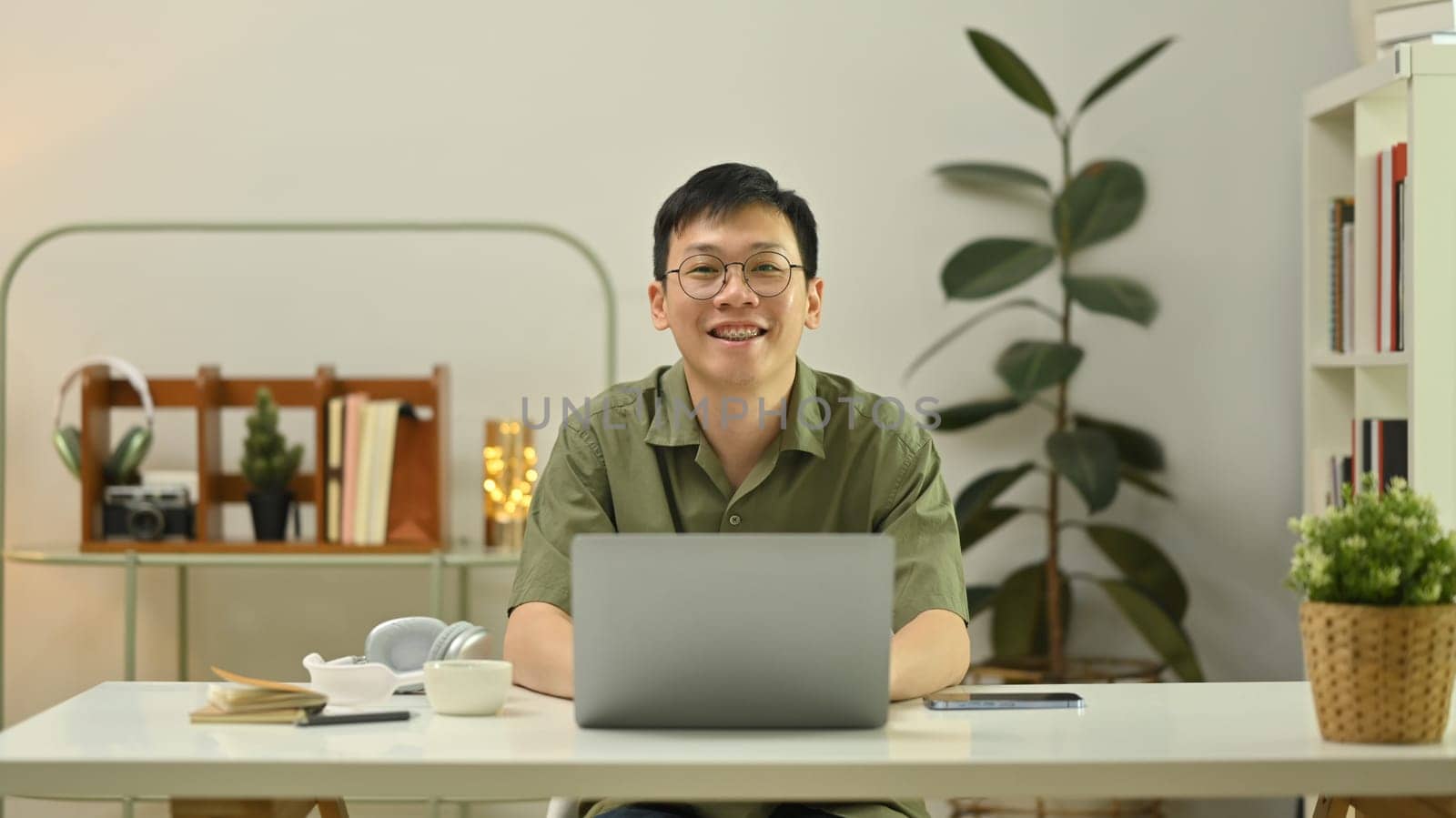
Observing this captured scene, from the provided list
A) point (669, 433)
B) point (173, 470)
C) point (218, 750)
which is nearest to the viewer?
point (218, 750)

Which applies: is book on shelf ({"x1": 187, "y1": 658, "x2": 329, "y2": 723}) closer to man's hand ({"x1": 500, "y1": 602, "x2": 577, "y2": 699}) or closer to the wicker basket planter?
man's hand ({"x1": 500, "y1": 602, "x2": 577, "y2": 699})

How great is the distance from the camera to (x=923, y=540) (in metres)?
1.81

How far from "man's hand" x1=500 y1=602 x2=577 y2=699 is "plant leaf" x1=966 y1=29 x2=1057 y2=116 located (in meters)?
1.75

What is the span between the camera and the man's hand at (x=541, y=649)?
62.5 inches

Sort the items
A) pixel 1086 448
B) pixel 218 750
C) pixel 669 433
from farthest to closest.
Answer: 1. pixel 1086 448
2. pixel 669 433
3. pixel 218 750

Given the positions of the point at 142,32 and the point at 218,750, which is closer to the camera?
the point at 218,750

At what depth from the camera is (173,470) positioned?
3.18 m

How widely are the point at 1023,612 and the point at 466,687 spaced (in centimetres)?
187

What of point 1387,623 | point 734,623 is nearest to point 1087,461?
point 1387,623

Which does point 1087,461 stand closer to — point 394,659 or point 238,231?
point 394,659

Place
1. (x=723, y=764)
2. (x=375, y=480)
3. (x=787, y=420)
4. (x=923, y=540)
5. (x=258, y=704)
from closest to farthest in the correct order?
(x=723, y=764), (x=258, y=704), (x=923, y=540), (x=787, y=420), (x=375, y=480)

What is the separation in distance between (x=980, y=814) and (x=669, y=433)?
5.28 feet

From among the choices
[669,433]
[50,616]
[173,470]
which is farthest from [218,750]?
[50,616]

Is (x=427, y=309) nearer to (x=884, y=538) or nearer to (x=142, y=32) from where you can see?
(x=142, y=32)
